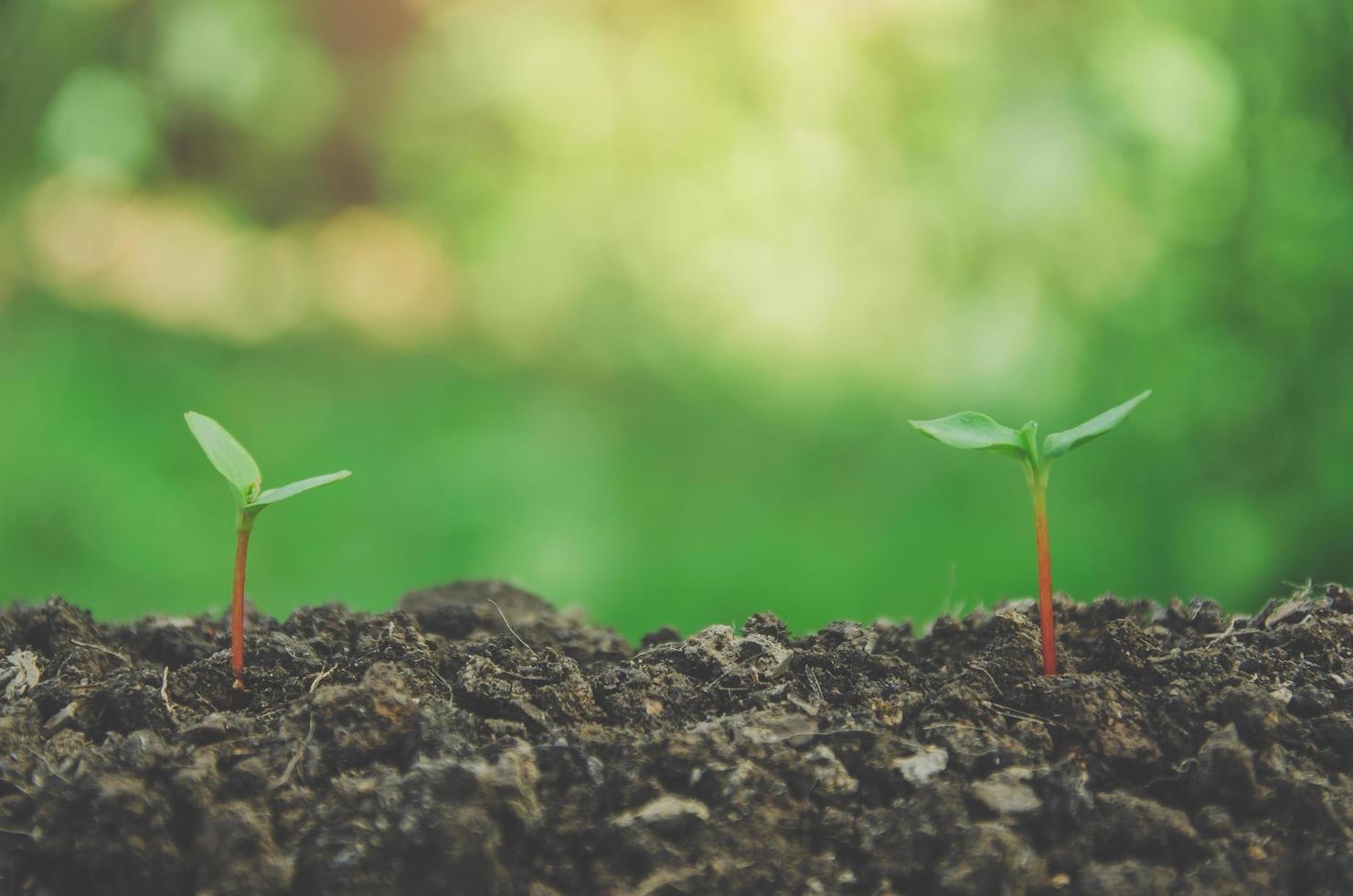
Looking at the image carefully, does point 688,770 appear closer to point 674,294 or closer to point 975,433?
point 975,433

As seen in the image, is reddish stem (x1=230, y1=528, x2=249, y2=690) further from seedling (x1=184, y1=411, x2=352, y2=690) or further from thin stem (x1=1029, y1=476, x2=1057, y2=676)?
thin stem (x1=1029, y1=476, x2=1057, y2=676)

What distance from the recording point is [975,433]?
109 centimetres

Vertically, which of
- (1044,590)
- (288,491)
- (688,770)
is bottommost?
(688,770)

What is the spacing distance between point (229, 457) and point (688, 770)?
53cm

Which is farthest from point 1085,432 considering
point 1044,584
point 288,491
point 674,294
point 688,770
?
point 674,294

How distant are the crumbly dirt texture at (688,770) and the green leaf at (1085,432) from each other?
0.64ft

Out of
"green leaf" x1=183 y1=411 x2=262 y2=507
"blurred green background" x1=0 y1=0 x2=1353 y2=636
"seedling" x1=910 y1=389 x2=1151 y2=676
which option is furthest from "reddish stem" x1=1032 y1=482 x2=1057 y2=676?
"blurred green background" x1=0 y1=0 x2=1353 y2=636

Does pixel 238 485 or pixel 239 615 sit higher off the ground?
pixel 238 485

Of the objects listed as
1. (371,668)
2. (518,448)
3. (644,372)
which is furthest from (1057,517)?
(371,668)

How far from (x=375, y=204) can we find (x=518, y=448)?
0.98 meters

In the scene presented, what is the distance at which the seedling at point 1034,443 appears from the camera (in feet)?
3.51

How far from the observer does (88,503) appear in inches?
124

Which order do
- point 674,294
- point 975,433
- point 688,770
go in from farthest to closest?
point 674,294 < point 975,433 < point 688,770

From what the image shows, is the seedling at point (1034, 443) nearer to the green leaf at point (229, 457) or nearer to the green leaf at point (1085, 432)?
the green leaf at point (1085, 432)
